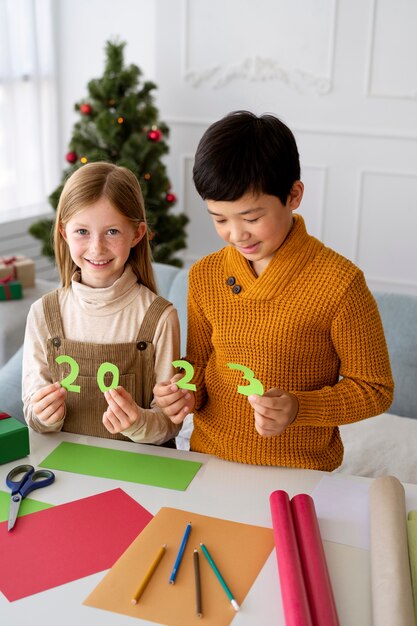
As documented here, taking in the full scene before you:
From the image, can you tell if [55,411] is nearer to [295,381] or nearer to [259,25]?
[295,381]

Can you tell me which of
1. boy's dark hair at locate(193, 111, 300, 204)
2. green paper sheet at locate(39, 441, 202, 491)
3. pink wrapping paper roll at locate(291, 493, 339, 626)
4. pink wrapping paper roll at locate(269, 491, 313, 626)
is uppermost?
boy's dark hair at locate(193, 111, 300, 204)

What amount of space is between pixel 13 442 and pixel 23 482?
0.11 meters

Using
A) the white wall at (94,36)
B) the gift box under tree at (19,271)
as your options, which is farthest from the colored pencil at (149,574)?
the white wall at (94,36)

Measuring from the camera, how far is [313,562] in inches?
42.7

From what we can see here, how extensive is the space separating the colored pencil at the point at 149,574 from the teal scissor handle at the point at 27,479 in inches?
11.3

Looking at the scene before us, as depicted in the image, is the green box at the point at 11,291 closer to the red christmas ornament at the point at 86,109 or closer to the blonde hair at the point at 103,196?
the red christmas ornament at the point at 86,109

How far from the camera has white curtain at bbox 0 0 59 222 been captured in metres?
4.39

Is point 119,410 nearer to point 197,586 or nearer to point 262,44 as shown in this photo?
point 197,586

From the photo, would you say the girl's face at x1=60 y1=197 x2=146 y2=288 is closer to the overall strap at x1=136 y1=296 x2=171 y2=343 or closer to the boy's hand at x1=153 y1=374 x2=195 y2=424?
the overall strap at x1=136 y1=296 x2=171 y2=343

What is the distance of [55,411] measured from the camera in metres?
1.43

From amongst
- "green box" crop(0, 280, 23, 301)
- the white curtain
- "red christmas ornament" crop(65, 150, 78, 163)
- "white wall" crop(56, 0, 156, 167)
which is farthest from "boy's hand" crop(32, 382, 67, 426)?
"white wall" crop(56, 0, 156, 167)

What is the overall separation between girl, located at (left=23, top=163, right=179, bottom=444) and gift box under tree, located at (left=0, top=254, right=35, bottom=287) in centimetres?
170

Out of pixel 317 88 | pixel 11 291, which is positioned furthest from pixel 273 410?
pixel 317 88

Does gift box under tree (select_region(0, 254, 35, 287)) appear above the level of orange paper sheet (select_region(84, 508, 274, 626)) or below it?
below
